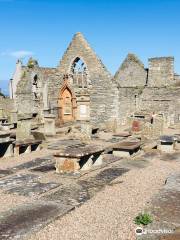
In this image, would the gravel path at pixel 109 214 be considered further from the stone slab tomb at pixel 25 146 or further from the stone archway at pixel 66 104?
the stone archway at pixel 66 104

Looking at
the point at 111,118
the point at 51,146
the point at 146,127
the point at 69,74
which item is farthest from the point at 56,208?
the point at 69,74

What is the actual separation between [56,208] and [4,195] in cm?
186

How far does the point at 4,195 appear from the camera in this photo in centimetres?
827

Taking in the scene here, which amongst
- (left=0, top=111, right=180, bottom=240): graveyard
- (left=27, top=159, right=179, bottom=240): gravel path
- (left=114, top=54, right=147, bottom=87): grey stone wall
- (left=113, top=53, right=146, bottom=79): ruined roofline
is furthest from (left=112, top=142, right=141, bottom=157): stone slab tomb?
(left=113, top=53, right=146, bottom=79): ruined roofline

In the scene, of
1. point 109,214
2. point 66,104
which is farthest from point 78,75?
point 109,214

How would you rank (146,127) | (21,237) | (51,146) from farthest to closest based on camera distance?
(146,127)
(51,146)
(21,237)

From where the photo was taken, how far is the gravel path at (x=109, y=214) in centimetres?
584

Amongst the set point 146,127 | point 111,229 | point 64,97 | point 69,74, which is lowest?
point 111,229

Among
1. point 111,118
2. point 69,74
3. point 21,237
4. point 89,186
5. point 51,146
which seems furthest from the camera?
point 69,74

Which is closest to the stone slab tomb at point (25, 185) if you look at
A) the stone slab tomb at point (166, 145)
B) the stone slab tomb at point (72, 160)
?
the stone slab tomb at point (72, 160)

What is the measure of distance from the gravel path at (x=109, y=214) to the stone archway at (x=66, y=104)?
619 inches

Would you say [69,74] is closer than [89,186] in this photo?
No

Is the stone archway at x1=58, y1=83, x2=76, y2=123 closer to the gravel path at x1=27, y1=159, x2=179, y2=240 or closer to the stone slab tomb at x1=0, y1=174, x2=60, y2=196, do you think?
the stone slab tomb at x1=0, y1=174, x2=60, y2=196

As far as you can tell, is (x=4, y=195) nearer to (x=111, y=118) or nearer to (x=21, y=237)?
(x=21, y=237)
